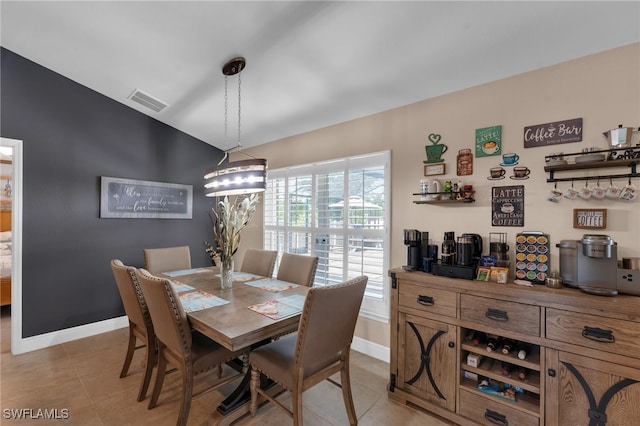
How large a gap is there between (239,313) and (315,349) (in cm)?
55

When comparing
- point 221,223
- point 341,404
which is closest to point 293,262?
point 221,223

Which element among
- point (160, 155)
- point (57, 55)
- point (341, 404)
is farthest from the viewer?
point (160, 155)

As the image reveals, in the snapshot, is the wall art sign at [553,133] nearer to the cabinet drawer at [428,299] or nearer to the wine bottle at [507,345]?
the cabinet drawer at [428,299]

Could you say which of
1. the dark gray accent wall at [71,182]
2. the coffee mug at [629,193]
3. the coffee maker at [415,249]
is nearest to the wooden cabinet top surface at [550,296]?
the coffee maker at [415,249]

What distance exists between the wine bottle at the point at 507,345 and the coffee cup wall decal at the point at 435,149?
144 centimetres

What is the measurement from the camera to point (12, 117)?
9.08ft

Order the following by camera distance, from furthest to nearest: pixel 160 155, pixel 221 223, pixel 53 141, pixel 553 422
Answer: pixel 160 155, pixel 53 141, pixel 221 223, pixel 553 422

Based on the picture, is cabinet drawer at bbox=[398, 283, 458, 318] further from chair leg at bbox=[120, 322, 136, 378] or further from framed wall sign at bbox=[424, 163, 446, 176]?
chair leg at bbox=[120, 322, 136, 378]

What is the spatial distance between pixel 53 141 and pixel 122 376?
8.36 feet

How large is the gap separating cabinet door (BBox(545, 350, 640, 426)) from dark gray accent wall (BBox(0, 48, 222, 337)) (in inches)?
167

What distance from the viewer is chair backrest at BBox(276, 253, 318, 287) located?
269 centimetres

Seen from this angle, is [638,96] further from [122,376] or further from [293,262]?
[122,376]

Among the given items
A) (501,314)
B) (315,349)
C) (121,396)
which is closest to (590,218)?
(501,314)

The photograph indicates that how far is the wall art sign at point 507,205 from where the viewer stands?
204 cm
